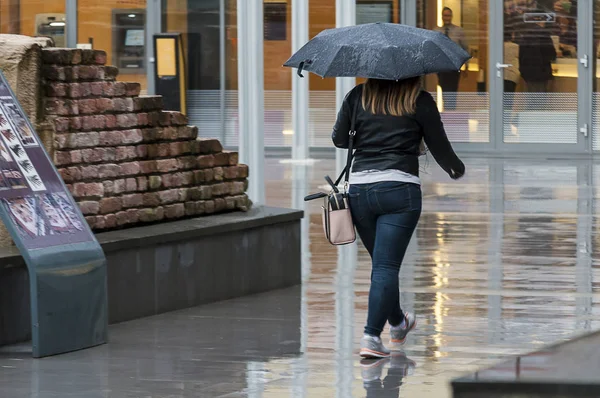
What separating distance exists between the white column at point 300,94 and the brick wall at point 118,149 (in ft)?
33.3

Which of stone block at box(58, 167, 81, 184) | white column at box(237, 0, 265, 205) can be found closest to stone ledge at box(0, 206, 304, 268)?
stone block at box(58, 167, 81, 184)

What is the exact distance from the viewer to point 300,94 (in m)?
19.5

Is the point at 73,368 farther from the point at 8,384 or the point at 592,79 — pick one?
the point at 592,79

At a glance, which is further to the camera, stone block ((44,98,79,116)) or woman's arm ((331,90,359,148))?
stone block ((44,98,79,116))

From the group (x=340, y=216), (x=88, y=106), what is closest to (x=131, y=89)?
(x=88, y=106)

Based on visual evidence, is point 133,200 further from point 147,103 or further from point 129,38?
point 129,38

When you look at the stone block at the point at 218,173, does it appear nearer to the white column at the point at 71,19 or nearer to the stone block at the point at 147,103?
the stone block at the point at 147,103

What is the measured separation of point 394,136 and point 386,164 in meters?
0.14

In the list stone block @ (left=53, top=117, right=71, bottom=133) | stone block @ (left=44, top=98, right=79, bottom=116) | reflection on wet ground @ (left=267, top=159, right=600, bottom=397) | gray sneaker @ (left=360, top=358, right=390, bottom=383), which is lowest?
reflection on wet ground @ (left=267, top=159, right=600, bottom=397)

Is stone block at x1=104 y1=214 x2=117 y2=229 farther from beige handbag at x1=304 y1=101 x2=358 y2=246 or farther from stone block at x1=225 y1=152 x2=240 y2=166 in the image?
beige handbag at x1=304 y1=101 x2=358 y2=246

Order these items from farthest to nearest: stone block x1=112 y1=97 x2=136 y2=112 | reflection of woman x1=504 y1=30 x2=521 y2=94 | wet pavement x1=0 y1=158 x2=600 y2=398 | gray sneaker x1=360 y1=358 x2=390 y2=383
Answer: reflection of woman x1=504 y1=30 x2=521 y2=94 < stone block x1=112 y1=97 x2=136 y2=112 < gray sneaker x1=360 y1=358 x2=390 y2=383 < wet pavement x1=0 y1=158 x2=600 y2=398

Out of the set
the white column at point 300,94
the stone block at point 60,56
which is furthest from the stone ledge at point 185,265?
the white column at point 300,94

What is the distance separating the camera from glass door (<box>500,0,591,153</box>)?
22.3m

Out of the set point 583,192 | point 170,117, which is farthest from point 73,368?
point 583,192
